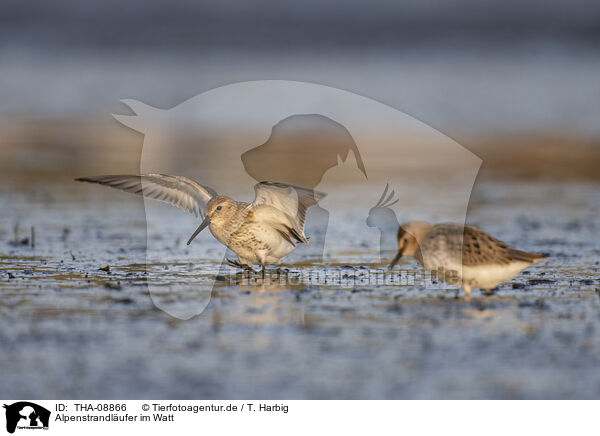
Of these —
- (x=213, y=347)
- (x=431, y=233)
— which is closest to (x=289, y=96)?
(x=431, y=233)

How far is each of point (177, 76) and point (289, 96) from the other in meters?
2.21

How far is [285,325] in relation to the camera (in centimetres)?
613

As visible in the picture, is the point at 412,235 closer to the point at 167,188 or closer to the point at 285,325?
the point at 285,325

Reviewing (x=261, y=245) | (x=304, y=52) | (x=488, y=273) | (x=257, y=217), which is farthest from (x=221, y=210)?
(x=304, y=52)

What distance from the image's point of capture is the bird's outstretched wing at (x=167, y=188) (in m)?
8.30

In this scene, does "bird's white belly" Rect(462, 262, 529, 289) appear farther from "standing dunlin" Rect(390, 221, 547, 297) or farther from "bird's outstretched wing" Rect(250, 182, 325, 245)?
"bird's outstretched wing" Rect(250, 182, 325, 245)

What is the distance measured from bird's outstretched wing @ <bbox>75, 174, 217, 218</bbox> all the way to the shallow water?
0.48 metres

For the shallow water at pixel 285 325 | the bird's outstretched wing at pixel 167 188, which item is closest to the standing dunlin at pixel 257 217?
the bird's outstretched wing at pixel 167 188

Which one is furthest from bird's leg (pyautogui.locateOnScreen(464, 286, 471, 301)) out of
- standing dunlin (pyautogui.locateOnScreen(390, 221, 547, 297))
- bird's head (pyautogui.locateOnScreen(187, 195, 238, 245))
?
bird's head (pyautogui.locateOnScreen(187, 195, 238, 245))

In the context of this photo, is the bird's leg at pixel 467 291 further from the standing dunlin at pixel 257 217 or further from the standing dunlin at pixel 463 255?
the standing dunlin at pixel 257 217

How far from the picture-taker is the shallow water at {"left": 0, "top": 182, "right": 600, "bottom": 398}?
507 centimetres

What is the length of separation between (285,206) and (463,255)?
165 centimetres

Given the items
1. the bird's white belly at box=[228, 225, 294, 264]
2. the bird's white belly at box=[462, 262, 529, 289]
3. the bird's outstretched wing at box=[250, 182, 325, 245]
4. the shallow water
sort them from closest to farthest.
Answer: the shallow water
the bird's white belly at box=[462, 262, 529, 289]
the bird's outstretched wing at box=[250, 182, 325, 245]
the bird's white belly at box=[228, 225, 294, 264]

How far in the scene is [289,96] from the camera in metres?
17.3
